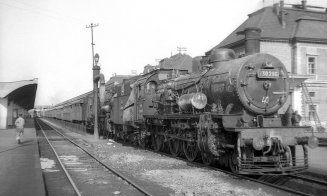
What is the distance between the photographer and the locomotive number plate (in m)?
9.98

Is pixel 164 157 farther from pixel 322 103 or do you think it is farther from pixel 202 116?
pixel 322 103

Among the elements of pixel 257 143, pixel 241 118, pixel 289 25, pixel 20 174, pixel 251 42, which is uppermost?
pixel 289 25

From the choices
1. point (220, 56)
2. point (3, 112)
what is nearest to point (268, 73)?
point (220, 56)

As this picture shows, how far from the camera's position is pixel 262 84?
33.2 ft

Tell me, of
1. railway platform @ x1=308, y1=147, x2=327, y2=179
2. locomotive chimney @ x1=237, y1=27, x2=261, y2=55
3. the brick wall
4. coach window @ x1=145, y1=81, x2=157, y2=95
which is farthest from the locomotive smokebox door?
the brick wall

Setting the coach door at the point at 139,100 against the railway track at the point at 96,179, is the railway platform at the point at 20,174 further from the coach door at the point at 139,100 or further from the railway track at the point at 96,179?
the coach door at the point at 139,100

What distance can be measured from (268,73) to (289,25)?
28.5 meters

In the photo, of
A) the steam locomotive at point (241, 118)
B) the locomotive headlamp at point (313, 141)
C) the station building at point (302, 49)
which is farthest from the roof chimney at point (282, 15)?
the locomotive headlamp at point (313, 141)

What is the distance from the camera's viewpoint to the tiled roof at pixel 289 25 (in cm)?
3425

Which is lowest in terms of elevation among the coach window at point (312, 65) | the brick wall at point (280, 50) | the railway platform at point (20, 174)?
the railway platform at point (20, 174)

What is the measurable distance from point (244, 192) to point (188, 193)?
126cm

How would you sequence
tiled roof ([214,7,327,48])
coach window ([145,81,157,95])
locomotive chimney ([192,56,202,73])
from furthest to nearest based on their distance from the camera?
1. tiled roof ([214,7,327,48])
2. coach window ([145,81,157,95])
3. locomotive chimney ([192,56,202,73])

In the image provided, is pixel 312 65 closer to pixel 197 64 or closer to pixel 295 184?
pixel 197 64

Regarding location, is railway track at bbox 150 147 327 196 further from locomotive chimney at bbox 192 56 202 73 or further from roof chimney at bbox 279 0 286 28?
roof chimney at bbox 279 0 286 28
